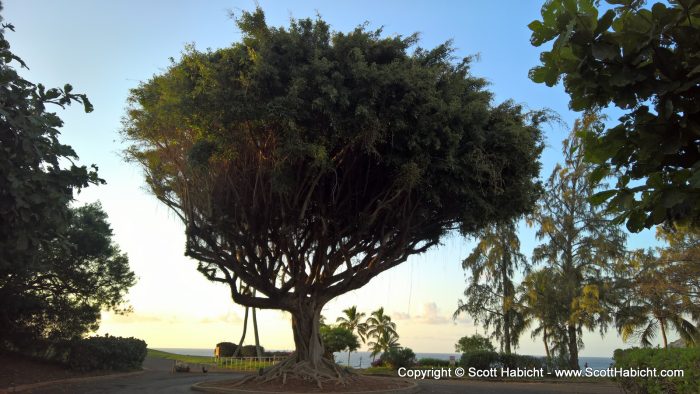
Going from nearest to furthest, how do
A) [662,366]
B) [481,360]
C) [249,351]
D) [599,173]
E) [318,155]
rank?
[599,173], [662,366], [318,155], [481,360], [249,351]

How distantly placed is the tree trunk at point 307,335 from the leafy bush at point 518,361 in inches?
423

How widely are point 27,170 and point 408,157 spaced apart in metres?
9.44

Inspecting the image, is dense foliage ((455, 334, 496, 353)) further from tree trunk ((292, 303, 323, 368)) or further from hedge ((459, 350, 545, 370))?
tree trunk ((292, 303, 323, 368))

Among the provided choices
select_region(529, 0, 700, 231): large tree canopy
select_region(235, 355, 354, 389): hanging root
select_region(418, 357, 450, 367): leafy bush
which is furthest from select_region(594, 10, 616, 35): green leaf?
select_region(418, 357, 450, 367): leafy bush

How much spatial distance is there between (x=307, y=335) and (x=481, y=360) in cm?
1033

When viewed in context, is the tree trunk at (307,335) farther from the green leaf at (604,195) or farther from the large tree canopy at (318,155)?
the green leaf at (604,195)

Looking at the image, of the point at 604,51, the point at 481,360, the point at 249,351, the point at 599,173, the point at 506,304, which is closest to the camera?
the point at 604,51

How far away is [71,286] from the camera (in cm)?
2139

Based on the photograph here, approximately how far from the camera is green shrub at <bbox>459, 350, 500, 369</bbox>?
24719 mm

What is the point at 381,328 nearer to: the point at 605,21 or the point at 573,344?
the point at 573,344

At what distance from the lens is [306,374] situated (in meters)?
16.9

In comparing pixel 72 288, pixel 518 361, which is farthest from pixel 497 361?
pixel 72 288

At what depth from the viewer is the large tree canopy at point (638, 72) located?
3.01m

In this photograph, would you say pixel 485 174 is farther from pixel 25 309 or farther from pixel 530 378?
pixel 25 309
